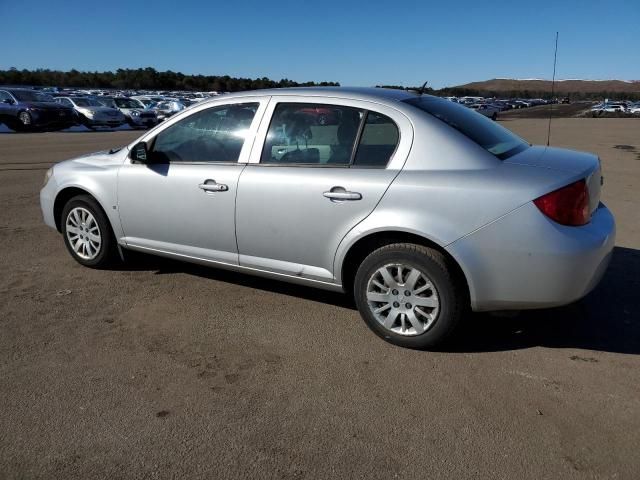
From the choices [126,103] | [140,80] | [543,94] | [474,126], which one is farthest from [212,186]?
[543,94]

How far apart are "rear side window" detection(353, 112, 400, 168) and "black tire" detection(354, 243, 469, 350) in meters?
0.59

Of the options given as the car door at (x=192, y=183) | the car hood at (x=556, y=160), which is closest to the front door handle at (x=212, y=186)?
the car door at (x=192, y=183)

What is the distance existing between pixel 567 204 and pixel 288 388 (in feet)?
6.36

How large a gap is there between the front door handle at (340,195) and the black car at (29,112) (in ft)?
77.5

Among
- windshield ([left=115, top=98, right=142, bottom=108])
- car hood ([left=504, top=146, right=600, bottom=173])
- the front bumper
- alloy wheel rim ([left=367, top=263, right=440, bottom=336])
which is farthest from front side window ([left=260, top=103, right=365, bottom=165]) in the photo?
windshield ([left=115, top=98, right=142, bottom=108])

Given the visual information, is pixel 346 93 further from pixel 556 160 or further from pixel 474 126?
A: pixel 556 160

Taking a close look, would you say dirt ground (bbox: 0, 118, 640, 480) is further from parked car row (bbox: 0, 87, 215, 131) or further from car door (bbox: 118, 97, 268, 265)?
parked car row (bbox: 0, 87, 215, 131)

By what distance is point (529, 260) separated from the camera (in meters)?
3.19

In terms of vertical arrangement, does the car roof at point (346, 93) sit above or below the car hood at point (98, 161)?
above

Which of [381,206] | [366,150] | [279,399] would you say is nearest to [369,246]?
[381,206]

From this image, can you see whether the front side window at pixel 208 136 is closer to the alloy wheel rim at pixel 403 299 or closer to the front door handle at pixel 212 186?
the front door handle at pixel 212 186

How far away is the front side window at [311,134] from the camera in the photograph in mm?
3797

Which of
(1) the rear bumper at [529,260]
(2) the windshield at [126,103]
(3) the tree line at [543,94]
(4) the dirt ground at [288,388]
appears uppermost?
(3) the tree line at [543,94]

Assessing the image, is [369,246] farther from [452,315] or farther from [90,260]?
[90,260]
